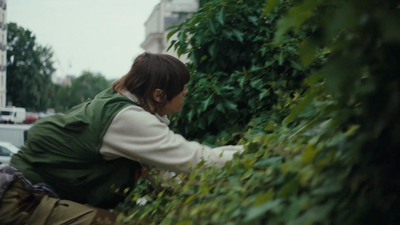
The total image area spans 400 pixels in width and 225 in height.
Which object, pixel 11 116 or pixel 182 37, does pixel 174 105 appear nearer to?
pixel 182 37

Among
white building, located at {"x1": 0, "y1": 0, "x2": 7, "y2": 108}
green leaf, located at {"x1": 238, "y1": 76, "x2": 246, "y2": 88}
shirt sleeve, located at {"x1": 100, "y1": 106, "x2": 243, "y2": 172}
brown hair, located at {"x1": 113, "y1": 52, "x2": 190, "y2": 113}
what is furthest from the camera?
white building, located at {"x1": 0, "y1": 0, "x2": 7, "y2": 108}

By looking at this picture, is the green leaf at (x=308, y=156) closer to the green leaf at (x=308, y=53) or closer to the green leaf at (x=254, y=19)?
the green leaf at (x=308, y=53)

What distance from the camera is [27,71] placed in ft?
250

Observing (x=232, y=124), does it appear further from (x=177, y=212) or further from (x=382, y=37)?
(x=382, y=37)

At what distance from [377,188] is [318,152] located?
0.19 m

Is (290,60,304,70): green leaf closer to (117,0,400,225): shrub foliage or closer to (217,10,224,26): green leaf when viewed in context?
(217,10,224,26): green leaf

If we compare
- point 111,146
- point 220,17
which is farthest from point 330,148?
point 220,17

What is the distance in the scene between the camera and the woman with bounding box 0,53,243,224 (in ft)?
8.29

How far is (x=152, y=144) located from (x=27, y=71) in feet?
254

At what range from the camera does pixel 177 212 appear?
206 cm

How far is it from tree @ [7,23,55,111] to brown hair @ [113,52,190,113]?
75470mm

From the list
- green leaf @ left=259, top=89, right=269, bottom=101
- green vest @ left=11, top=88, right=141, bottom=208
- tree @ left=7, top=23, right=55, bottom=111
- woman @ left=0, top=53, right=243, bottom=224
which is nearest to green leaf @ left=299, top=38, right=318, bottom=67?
woman @ left=0, top=53, right=243, bottom=224

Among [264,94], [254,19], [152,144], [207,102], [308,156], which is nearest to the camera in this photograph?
[308,156]

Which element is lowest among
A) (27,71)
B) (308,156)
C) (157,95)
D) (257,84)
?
(27,71)
